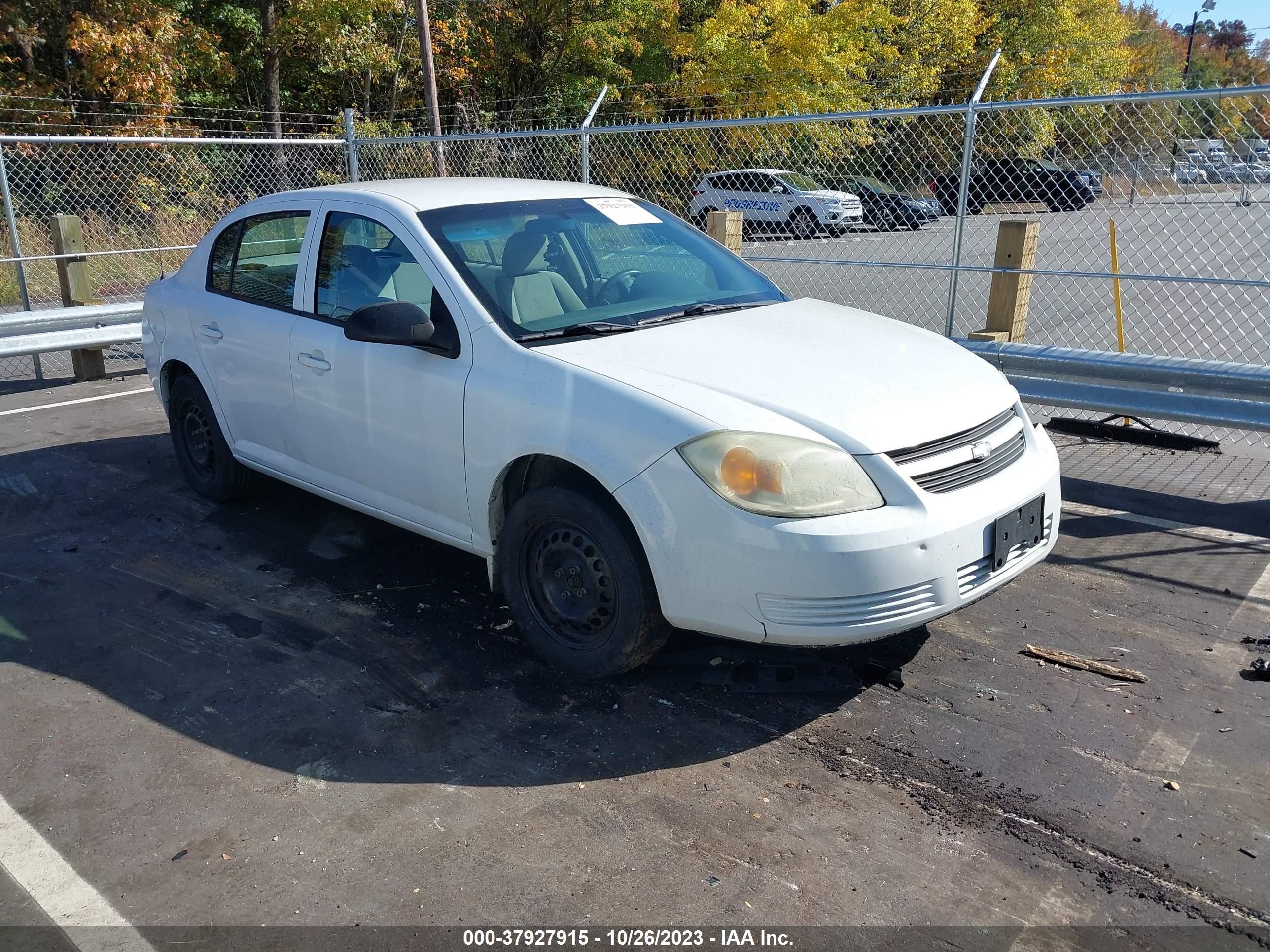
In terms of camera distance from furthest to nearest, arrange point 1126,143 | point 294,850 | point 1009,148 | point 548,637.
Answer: point 1009,148
point 1126,143
point 548,637
point 294,850

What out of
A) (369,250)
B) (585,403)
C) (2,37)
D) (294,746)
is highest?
(2,37)

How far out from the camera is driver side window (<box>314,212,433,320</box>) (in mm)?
4457

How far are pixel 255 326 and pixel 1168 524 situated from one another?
15.8 ft

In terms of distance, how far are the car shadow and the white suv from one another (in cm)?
578

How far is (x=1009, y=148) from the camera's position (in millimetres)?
10203

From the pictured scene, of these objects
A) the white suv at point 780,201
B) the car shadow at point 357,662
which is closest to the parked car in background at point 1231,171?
the white suv at point 780,201

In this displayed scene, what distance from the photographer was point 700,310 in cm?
449

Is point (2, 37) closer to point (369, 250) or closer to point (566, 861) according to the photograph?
point (369, 250)

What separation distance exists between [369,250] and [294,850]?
267 centimetres

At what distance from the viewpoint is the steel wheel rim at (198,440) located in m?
5.90

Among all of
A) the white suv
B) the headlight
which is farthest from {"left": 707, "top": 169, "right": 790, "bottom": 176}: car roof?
the headlight

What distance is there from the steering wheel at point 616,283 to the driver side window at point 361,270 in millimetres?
709

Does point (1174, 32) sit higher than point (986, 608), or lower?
higher

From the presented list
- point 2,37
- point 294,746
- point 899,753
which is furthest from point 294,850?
point 2,37
